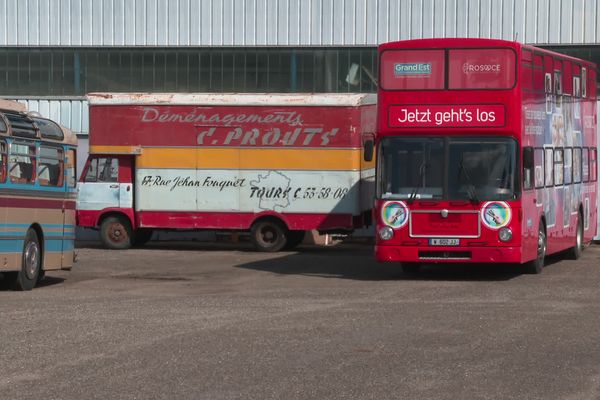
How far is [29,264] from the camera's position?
66.3 ft

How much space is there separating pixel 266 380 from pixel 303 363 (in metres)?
0.97

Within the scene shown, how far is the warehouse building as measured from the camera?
33.2 metres

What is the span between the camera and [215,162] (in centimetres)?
2966

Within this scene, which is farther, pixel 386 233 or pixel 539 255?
pixel 539 255

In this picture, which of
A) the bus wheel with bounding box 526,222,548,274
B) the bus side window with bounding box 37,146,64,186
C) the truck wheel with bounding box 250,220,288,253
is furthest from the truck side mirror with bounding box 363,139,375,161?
the truck wheel with bounding box 250,220,288,253

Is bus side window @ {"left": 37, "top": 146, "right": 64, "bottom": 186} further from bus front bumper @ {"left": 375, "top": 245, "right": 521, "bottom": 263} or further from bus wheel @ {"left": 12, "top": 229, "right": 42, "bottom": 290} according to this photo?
bus front bumper @ {"left": 375, "top": 245, "right": 521, "bottom": 263}

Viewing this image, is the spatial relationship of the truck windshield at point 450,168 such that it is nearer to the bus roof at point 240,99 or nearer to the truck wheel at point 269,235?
the bus roof at point 240,99

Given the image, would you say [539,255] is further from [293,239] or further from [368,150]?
[293,239]

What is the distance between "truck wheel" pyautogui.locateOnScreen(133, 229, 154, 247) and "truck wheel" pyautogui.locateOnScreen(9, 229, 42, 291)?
10112 millimetres

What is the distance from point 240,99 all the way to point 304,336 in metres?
16.2

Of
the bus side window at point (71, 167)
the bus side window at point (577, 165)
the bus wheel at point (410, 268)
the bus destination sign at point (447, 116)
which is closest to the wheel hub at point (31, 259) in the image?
the bus side window at point (71, 167)

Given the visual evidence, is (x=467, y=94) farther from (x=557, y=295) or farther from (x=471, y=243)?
(x=557, y=295)

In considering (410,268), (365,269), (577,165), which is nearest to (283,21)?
(577,165)

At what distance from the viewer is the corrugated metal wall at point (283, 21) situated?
32969 millimetres
